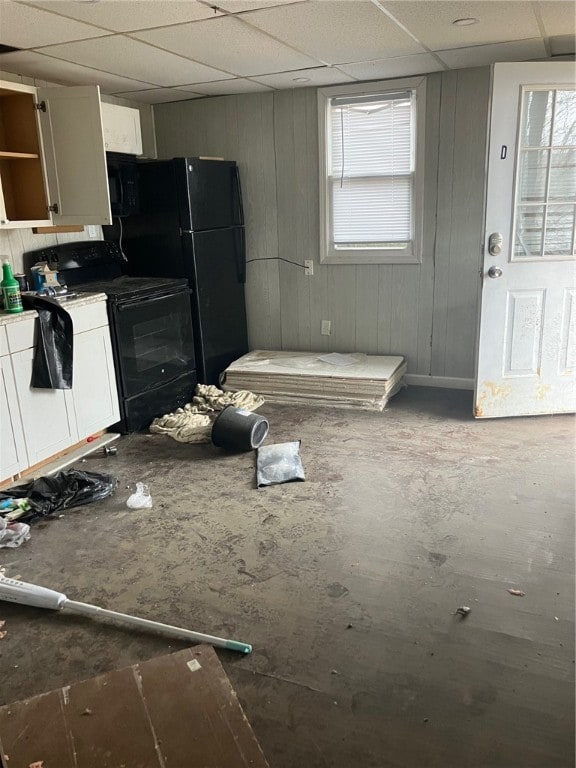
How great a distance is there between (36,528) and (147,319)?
64.1 inches

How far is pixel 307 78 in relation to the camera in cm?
421

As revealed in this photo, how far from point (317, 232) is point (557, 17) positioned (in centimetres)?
225

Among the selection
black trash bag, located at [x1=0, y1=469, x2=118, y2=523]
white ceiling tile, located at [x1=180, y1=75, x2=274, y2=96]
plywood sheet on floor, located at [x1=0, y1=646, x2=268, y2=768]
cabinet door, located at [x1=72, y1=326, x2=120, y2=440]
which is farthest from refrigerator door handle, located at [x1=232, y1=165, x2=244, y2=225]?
plywood sheet on floor, located at [x1=0, y1=646, x2=268, y2=768]

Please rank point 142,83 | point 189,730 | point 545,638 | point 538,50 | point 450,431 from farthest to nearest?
point 142,83 → point 450,431 → point 538,50 → point 545,638 → point 189,730

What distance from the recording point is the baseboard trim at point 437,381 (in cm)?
470

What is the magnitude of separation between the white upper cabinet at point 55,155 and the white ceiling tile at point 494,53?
7.06 feet

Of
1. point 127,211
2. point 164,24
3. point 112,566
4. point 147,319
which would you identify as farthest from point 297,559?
point 127,211

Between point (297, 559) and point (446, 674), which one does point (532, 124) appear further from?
point (446, 674)

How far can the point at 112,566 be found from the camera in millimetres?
2609

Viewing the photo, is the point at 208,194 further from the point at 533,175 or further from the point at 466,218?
the point at 533,175

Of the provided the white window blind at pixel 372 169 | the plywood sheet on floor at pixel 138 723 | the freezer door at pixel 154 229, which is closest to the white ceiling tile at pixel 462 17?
the white window blind at pixel 372 169

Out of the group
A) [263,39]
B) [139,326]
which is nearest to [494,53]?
[263,39]

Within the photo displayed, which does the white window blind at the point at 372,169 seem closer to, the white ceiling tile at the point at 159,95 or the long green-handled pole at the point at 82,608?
the white ceiling tile at the point at 159,95

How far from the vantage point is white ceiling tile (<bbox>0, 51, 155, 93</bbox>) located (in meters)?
3.43
